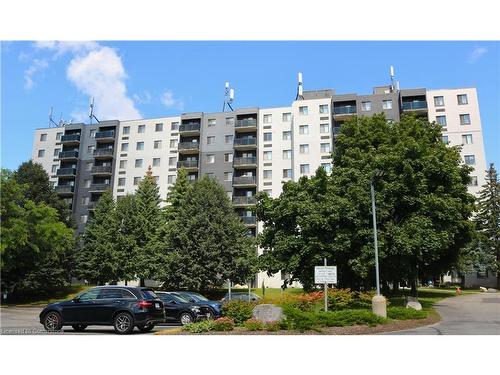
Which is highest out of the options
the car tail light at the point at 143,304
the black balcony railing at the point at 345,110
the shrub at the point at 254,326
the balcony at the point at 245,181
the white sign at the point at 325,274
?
the black balcony railing at the point at 345,110

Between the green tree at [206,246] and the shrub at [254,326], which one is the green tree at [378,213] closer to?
the green tree at [206,246]

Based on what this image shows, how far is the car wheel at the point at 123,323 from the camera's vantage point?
15171 mm

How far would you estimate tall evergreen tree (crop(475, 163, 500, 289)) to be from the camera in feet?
180

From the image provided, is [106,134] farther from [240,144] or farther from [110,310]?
[110,310]

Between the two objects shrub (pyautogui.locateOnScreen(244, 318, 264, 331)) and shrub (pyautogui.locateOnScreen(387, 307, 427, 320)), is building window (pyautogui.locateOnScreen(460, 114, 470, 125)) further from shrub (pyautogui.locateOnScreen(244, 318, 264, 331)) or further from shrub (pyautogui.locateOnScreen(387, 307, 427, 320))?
shrub (pyautogui.locateOnScreen(244, 318, 264, 331))

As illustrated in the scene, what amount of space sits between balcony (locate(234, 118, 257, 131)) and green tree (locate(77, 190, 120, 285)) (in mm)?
21370

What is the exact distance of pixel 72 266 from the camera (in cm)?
4934

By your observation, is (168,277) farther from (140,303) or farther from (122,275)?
(140,303)

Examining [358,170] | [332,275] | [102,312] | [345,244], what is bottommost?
[102,312]

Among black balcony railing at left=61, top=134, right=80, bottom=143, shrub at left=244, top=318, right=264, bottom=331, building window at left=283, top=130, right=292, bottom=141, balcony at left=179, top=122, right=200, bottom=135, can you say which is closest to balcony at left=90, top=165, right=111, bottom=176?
black balcony railing at left=61, top=134, right=80, bottom=143

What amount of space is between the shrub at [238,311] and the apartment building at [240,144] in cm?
3832

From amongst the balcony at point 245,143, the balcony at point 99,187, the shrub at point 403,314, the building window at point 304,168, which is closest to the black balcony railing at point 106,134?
the balcony at point 99,187

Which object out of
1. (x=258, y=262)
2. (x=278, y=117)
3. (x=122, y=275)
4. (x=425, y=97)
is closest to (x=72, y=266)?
(x=122, y=275)

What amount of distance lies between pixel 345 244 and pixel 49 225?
1868 cm
